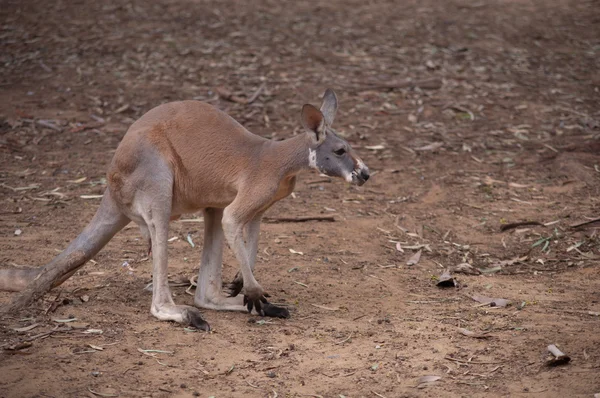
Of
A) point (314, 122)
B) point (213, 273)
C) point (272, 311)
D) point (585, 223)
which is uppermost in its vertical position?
point (314, 122)

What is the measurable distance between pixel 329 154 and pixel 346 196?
8.02 ft

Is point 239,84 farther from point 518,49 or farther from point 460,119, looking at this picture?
point 518,49

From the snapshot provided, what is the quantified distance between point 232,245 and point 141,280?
0.99m

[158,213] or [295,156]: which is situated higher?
[295,156]

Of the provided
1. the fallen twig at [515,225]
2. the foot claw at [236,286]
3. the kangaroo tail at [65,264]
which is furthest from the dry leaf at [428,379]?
the fallen twig at [515,225]

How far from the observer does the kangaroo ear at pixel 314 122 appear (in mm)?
4723

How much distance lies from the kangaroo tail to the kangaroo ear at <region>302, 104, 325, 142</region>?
4.21 feet

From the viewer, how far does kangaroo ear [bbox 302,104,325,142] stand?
4.72 meters

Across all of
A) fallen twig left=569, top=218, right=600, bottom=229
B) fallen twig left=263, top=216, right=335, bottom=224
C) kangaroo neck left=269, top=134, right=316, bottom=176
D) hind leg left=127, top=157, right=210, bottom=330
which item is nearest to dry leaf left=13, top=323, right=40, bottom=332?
hind leg left=127, top=157, right=210, bottom=330


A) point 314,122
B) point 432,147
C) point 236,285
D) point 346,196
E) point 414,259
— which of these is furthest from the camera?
point 432,147

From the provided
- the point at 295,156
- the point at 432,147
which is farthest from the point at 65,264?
the point at 432,147

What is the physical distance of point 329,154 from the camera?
15.7 ft

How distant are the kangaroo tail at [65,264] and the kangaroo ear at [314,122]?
1.28m

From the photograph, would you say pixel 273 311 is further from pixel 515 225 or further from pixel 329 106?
pixel 515 225
